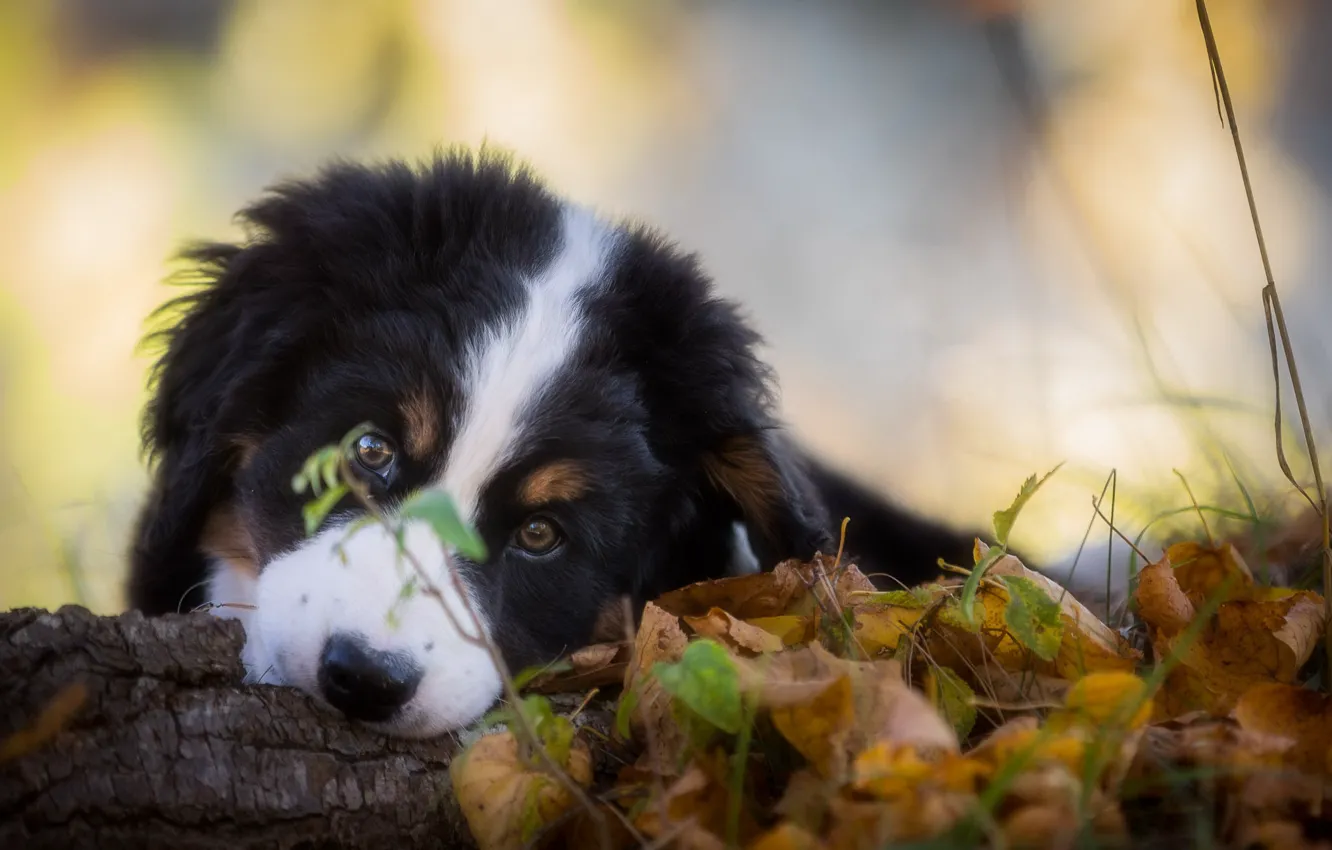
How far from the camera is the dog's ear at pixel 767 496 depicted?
87.5 inches

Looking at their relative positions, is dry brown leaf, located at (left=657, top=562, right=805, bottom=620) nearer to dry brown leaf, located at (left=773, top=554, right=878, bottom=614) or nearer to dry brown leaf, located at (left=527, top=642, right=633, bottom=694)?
dry brown leaf, located at (left=773, top=554, right=878, bottom=614)

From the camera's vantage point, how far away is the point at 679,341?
2.26 meters

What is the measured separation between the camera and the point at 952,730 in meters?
1.32

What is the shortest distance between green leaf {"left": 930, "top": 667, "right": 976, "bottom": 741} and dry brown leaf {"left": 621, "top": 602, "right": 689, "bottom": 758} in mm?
364

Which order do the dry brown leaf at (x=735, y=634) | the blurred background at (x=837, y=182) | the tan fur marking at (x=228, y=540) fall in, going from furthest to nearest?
the blurred background at (x=837, y=182)
the tan fur marking at (x=228, y=540)
the dry brown leaf at (x=735, y=634)

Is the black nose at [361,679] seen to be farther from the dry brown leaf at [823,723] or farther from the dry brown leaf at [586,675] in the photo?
the dry brown leaf at [823,723]

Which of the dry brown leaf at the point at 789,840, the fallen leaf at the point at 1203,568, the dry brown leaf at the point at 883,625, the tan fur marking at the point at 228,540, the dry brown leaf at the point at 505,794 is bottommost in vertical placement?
the tan fur marking at the point at 228,540

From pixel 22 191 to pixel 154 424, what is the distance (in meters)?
1.30

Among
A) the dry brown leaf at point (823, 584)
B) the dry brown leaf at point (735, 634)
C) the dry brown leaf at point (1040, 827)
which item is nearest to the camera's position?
the dry brown leaf at point (1040, 827)

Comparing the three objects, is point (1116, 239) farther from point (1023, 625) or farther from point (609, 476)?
point (1023, 625)

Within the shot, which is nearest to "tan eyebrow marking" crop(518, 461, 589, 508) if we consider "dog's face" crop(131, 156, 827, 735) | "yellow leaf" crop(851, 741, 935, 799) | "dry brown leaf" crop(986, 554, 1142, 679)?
"dog's face" crop(131, 156, 827, 735)

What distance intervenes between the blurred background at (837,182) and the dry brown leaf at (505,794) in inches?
68.0

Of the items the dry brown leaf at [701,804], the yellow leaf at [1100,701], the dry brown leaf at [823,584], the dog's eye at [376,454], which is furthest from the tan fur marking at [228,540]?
the yellow leaf at [1100,701]

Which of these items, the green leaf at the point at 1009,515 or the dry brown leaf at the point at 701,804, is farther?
the green leaf at the point at 1009,515
